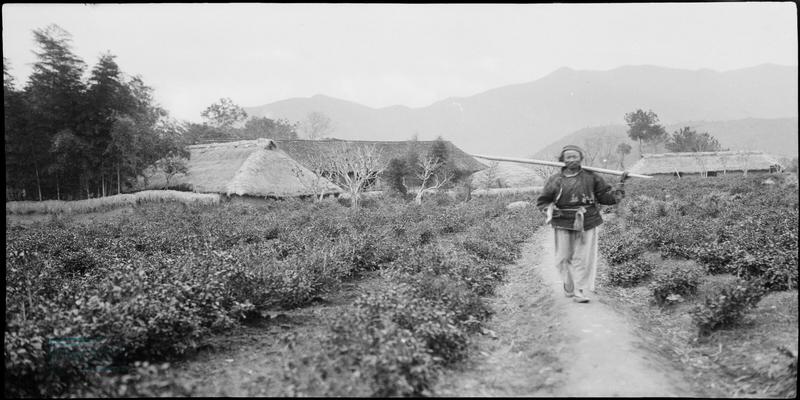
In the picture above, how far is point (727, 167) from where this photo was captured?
1609 inches

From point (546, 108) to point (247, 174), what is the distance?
119208 millimetres

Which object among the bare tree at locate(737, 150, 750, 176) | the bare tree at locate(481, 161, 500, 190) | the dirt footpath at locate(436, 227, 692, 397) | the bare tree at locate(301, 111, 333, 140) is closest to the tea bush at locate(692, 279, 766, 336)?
the dirt footpath at locate(436, 227, 692, 397)

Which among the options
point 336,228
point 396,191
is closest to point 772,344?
point 336,228

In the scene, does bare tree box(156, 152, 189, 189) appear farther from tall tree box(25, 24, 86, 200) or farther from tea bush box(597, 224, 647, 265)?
tea bush box(597, 224, 647, 265)

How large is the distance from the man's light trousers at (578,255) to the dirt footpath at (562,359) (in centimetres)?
31

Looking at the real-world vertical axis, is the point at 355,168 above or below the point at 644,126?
below

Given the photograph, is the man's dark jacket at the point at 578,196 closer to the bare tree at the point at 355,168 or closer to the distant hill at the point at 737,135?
the bare tree at the point at 355,168

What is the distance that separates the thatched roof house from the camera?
40.6 meters

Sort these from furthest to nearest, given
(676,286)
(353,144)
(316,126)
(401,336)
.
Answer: (316,126)
(353,144)
(676,286)
(401,336)

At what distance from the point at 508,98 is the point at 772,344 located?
144 metres

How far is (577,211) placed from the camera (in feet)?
18.2

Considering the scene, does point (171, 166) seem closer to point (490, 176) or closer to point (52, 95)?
point (52, 95)

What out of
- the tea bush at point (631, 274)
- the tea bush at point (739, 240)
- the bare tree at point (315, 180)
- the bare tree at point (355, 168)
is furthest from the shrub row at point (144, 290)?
the bare tree at point (315, 180)

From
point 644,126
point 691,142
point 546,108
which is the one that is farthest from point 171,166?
point 546,108
